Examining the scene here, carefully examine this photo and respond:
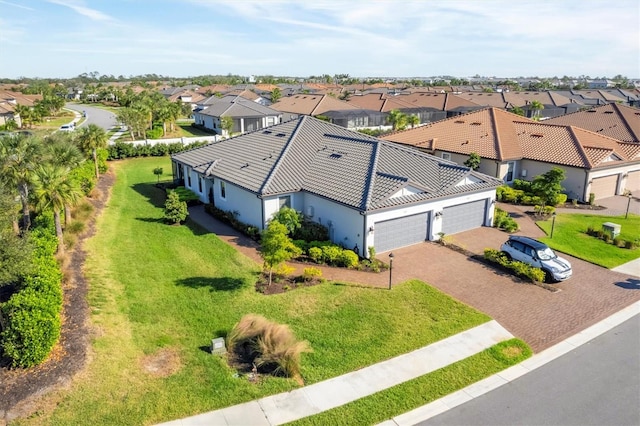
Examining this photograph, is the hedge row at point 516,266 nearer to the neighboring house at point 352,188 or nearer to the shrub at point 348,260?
the neighboring house at point 352,188

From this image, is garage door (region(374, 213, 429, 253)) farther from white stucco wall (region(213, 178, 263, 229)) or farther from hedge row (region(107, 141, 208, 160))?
hedge row (region(107, 141, 208, 160))

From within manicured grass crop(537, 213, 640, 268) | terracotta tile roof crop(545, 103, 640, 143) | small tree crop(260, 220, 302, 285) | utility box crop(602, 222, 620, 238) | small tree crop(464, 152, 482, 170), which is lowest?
manicured grass crop(537, 213, 640, 268)

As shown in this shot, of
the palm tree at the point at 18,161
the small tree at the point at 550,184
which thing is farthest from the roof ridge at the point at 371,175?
the palm tree at the point at 18,161

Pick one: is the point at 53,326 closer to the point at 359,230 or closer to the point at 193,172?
the point at 359,230

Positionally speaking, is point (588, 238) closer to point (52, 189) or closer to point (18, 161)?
point (52, 189)

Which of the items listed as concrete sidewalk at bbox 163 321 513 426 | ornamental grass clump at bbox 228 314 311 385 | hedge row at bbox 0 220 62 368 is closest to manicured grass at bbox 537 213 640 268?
concrete sidewalk at bbox 163 321 513 426
